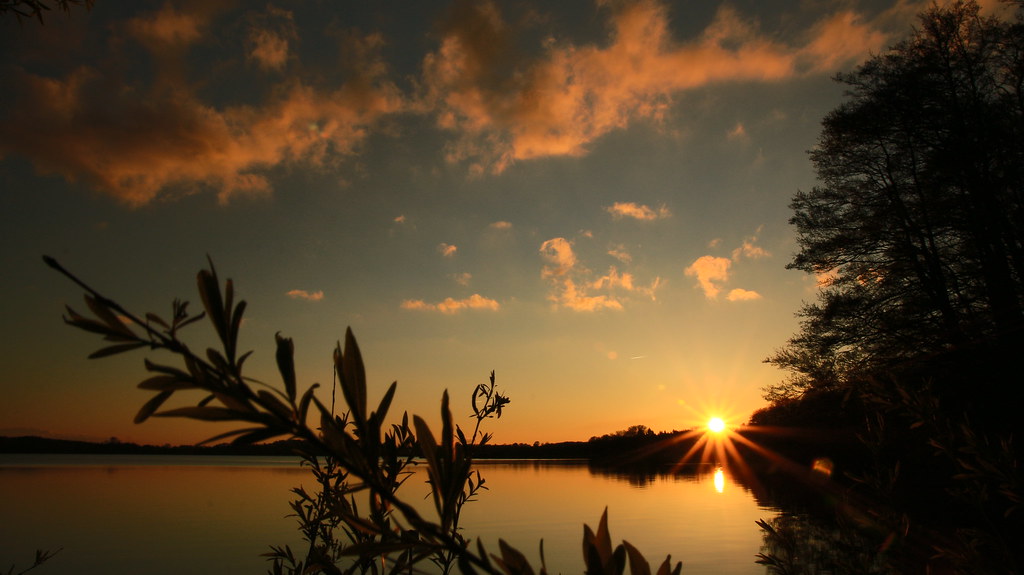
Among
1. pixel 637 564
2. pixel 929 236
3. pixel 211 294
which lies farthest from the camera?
pixel 929 236

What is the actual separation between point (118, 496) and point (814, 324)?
35.5 metres

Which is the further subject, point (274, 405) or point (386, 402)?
point (386, 402)

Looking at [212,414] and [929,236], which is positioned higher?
[929,236]

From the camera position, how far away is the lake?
1359 cm

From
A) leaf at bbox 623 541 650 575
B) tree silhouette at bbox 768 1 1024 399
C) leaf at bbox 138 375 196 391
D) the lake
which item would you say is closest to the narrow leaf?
leaf at bbox 138 375 196 391

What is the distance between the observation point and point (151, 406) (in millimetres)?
437

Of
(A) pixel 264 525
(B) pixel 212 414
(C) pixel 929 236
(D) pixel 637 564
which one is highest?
(C) pixel 929 236

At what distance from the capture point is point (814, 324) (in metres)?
15.4

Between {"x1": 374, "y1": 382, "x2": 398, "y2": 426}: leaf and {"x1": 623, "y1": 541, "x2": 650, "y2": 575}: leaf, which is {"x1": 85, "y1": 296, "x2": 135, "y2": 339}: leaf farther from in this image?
{"x1": 623, "y1": 541, "x2": 650, "y2": 575}: leaf

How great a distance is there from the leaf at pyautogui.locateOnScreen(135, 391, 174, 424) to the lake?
35.7 feet

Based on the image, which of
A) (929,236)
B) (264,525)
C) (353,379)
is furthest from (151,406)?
(264,525)

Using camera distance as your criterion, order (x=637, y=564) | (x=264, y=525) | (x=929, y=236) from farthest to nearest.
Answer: (x=264, y=525) → (x=929, y=236) → (x=637, y=564)

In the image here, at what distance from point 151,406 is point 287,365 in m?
0.13

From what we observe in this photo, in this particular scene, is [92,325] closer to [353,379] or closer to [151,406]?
[151,406]
